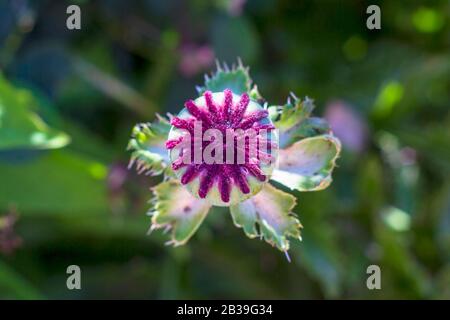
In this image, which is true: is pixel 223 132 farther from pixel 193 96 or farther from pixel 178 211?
pixel 193 96

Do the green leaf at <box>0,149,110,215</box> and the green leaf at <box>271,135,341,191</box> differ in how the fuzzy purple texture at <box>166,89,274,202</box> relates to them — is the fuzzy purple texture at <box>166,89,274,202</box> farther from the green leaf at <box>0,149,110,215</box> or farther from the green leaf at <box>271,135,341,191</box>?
the green leaf at <box>0,149,110,215</box>

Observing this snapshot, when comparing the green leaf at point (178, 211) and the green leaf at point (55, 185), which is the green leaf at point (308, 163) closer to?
the green leaf at point (178, 211)

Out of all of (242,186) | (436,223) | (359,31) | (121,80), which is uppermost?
(359,31)

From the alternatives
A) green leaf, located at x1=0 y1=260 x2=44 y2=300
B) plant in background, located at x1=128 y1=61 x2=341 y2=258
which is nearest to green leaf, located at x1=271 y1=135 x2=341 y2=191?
plant in background, located at x1=128 y1=61 x2=341 y2=258

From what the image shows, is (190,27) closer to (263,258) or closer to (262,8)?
(262,8)

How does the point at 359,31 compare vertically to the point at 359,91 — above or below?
above

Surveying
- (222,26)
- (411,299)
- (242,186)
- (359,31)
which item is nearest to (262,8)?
(222,26)

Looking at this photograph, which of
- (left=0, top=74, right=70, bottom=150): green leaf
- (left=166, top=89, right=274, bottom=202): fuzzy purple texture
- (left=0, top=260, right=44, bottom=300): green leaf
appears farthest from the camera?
(left=0, top=260, right=44, bottom=300): green leaf
